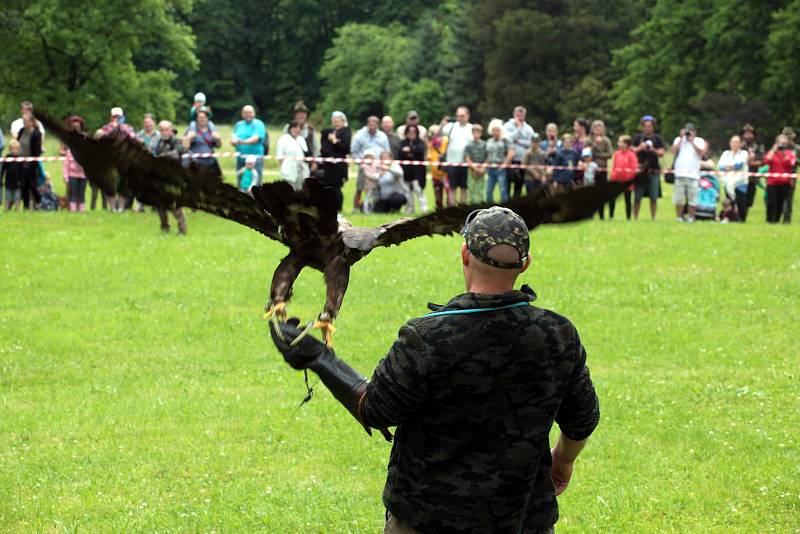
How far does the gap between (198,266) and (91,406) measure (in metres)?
6.66

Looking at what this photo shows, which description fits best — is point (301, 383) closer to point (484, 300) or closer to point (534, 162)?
point (484, 300)

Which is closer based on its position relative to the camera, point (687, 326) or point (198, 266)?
point (687, 326)

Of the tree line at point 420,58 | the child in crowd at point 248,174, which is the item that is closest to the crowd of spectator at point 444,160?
the child in crowd at point 248,174

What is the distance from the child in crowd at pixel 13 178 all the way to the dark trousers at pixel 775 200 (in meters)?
14.6

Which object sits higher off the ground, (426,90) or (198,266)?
(426,90)

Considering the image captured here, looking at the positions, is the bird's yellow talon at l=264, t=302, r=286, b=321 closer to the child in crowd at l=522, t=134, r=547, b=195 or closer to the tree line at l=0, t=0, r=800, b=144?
the child in crowd at l=522, t=134, r=547, b=195

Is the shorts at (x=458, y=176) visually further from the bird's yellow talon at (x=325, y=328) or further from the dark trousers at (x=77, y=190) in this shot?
the bird's yellow talon at (x=325, y=328)

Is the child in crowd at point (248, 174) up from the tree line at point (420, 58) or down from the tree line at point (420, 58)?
down

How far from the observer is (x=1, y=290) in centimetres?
1492

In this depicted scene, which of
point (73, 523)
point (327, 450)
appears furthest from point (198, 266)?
point (73, 523)

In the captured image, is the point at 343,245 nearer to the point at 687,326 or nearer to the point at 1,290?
the point at 687,326

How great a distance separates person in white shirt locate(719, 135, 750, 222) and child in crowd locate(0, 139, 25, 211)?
13863mm

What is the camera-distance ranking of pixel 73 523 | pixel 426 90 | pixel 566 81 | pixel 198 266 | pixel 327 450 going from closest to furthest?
pixel 73 523 → pixel 327 450 → pixel 198 266 → pixel 566 81 → pixel 426 90

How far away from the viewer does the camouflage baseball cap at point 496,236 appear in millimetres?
3773
